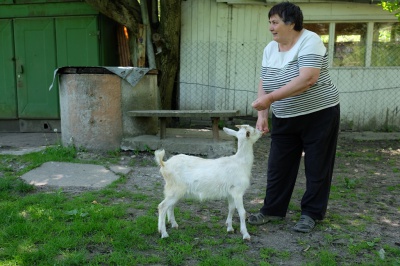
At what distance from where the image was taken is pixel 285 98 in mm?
3129

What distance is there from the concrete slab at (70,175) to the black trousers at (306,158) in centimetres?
222

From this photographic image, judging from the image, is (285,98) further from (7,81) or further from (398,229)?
(7,81)

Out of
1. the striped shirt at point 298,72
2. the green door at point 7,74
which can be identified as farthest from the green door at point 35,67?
the striped shirt at point 298,72

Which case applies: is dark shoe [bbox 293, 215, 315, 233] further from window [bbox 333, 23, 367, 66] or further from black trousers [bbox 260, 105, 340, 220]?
window [bbox 333, 23, 367, 66]

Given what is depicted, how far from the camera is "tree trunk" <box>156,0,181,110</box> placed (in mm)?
7898

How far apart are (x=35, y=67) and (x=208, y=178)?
6839 mm

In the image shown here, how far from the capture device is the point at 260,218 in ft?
11.8

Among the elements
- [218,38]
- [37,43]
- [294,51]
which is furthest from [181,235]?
[37,43]

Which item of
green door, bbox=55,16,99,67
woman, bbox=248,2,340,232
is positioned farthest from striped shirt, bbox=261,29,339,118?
green door, bbox=55,16,99,67

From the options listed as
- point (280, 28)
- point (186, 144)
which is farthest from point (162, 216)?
point (186, 144)

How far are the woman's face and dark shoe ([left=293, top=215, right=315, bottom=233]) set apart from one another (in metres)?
1.61

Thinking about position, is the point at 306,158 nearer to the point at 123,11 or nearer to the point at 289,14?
the point at 289,14

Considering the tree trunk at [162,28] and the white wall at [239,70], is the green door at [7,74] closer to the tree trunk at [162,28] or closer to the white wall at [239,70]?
the tree trunk at [162,28]

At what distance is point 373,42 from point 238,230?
692cm
